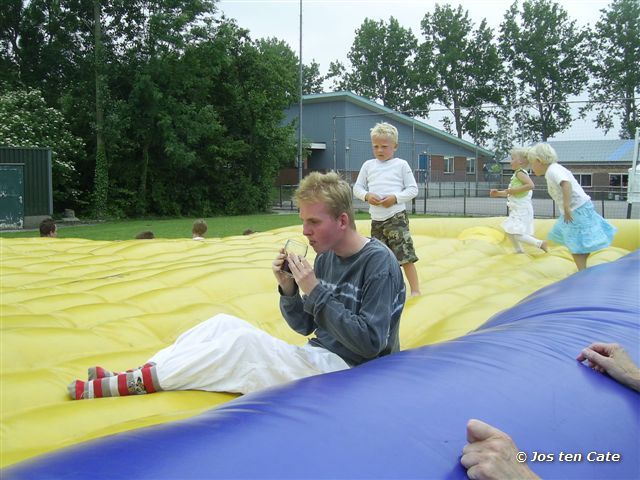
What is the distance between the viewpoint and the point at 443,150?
25641 millimetres

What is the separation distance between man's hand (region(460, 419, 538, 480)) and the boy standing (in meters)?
3.27

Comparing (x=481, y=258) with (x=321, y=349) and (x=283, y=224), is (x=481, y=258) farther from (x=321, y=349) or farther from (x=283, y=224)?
(x=283, y=224)

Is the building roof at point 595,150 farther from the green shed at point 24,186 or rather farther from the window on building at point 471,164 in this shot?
the green shed at point 24,186

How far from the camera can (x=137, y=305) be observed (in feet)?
11.5

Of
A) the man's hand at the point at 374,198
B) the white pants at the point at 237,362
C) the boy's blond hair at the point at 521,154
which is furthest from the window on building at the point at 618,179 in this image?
the white pants at the point at 237,362

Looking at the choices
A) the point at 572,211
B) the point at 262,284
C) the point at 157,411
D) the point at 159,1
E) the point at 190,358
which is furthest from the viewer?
the point at 159,1

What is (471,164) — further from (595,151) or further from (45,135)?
(45,135)

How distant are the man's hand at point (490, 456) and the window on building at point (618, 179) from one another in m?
15.8

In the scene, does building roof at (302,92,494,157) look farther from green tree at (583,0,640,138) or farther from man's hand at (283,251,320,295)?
man's hand at (283,251,320,295)

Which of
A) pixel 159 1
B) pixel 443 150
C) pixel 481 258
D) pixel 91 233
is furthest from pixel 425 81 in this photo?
pixel 481 258

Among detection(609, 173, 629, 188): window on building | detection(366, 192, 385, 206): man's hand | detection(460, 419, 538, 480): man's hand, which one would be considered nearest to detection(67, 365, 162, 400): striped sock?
detection(460, 419, 538, 480): man's hand

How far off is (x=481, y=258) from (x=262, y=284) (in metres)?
2.65

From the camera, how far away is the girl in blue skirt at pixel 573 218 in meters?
5.27

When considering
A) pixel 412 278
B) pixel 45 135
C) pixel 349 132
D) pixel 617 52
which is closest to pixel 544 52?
pixel 617 52
